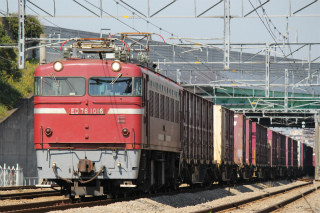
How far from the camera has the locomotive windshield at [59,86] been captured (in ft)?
55.3

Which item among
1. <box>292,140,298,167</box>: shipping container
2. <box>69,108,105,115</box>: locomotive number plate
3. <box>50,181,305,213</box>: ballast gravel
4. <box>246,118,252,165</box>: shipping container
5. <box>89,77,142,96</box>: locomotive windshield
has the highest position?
<box>89,77,142,96</box>: locomotive windshield

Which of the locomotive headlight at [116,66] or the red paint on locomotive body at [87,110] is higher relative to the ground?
the locomotive headlight at [116,66]

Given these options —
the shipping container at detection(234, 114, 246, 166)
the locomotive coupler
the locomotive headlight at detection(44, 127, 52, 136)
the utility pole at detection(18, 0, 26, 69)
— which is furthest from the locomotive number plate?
the shipping container at detection(234, 114, 246, 166)

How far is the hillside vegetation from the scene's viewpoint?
116 feet

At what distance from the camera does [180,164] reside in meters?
21.9

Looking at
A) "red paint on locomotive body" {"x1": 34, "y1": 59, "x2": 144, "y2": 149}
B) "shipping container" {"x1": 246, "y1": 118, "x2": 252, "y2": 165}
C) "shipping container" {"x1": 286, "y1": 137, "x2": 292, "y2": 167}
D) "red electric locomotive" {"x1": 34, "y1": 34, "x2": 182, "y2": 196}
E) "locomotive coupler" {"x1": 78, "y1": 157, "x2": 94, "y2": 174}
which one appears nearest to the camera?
"locomotive coupler" {"x1": 78, "y1": 157, "x2": 94, "y2": 174}

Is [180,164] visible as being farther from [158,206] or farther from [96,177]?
[96,177]

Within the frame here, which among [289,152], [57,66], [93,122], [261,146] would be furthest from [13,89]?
[289,152]

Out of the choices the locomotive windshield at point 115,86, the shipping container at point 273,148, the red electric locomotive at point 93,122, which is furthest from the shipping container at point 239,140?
the locomotive windshield at point 115,86

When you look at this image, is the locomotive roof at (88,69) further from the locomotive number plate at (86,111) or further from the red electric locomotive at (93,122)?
the locomotive number plate at (86,111)

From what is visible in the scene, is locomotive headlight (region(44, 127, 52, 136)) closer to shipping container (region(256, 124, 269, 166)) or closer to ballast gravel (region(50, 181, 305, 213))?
ballast gravel (region(50, 181, 305, 213))

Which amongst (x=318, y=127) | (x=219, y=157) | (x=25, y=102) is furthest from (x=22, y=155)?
(x=318, y=127)

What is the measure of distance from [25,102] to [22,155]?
9.71 feet

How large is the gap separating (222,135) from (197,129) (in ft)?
16.9
